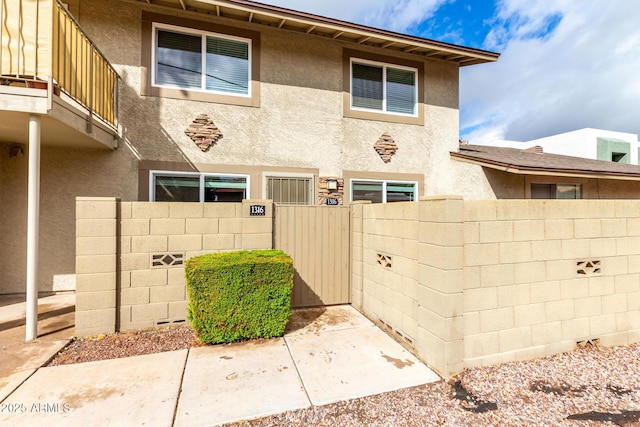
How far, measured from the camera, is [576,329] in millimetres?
3998

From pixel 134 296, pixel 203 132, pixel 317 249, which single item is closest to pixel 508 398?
pixel 317 249

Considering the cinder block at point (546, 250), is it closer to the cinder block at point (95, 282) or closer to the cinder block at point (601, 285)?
the cinder block at point (601, 285)

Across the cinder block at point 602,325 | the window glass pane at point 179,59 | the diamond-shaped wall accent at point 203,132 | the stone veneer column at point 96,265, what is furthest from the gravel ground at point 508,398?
the window glass pane at point 179,59

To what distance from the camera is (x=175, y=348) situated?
4.01 metres

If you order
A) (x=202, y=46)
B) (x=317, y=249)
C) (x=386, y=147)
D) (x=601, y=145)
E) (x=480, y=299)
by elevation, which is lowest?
(x=480, y=299)

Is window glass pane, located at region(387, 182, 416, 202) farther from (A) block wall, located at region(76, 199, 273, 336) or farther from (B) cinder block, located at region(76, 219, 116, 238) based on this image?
(B) cinder block, located at region(76, 219, 116, 238)

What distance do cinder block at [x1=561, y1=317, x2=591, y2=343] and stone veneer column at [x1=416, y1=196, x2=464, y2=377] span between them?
69.1 inches

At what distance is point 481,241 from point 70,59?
698cm

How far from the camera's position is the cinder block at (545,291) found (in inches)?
150

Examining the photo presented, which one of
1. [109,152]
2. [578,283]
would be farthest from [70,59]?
[578,283]

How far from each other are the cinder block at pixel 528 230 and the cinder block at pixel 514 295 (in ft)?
2.07

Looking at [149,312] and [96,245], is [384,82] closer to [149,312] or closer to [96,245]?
[96,245]

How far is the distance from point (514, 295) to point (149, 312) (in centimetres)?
537

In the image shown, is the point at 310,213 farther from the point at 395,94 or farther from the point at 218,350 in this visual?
the point at 395,94
